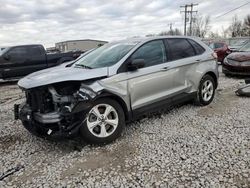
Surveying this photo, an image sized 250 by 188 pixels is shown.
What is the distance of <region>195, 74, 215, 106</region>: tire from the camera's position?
5895 millimetres

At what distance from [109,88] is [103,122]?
54cm

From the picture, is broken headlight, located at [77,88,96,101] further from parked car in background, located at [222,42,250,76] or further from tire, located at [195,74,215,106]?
parked car in background, located at [222,42,250,76]

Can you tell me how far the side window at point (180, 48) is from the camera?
534 centimetres

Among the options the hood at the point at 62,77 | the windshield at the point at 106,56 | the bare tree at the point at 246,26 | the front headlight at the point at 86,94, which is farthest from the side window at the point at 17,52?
the bare tree at the point at 246,26

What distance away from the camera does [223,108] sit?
19.2ft

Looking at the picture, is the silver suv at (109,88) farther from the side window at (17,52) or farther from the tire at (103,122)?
the side window at (17,52)

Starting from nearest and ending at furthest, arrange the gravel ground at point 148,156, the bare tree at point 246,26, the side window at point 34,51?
the gravel ground at point 148,156
the side window at point 34,51
the bare tree at point 246,26

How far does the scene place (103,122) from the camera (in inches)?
162

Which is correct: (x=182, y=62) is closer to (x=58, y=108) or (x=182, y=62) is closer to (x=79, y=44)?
(x=58, y=108)

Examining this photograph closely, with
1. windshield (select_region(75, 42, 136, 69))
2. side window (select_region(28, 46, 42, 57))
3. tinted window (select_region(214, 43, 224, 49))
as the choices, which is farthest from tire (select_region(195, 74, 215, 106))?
tinted window (select_region(214, 43, 224, 49))

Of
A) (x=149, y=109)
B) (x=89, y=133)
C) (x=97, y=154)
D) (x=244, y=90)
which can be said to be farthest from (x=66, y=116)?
(x=244, y=90)

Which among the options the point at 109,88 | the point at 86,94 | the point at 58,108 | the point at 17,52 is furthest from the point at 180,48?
the point at 17,52

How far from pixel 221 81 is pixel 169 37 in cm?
460

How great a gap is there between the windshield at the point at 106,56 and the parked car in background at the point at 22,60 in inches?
299
